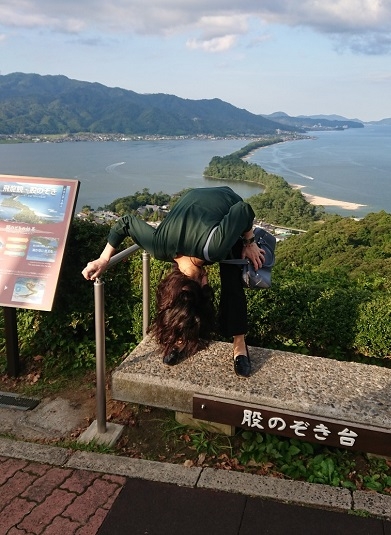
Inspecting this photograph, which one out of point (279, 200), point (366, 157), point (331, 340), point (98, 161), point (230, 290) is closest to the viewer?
point (230, 290)

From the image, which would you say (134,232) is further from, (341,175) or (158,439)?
(341,175)

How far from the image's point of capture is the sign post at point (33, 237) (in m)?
2.99

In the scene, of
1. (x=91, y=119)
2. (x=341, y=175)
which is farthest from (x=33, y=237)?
(x=91, y=119)

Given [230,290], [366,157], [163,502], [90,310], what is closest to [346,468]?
[163,502]

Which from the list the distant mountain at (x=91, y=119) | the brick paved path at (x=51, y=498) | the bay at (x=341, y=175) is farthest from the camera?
the distant mountain at (x=91, y=119)

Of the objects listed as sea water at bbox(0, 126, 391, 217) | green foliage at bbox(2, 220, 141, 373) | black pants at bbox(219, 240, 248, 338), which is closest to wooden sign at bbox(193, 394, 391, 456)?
black pants at bbox(219, 240, 248, 338)

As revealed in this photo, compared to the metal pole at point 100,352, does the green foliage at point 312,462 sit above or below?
below

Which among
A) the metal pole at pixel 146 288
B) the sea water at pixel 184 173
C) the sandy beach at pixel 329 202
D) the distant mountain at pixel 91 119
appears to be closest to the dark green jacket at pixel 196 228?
the metal pole at pixel 146 288

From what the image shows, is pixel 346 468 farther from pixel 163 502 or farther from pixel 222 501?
pixel 163 502

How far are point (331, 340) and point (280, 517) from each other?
1564mm

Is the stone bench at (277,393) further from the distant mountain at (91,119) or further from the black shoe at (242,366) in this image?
the distant mountain at (91,119)

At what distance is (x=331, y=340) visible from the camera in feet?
10.9

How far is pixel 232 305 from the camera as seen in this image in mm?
2754

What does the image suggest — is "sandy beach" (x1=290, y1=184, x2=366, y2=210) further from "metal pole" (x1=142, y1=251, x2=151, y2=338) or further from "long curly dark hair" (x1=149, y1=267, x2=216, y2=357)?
"long curly dark hair" (x1=149, y1=267, x2=216, y2=357)
